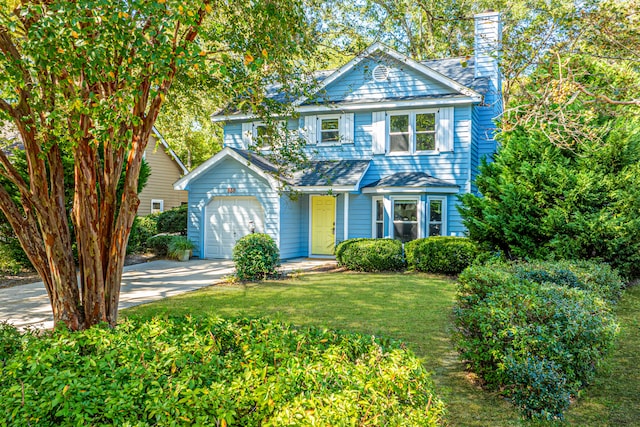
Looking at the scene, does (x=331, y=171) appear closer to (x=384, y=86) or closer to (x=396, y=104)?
(x=396, y=104)

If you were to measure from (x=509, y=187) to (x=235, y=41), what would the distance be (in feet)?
23.4

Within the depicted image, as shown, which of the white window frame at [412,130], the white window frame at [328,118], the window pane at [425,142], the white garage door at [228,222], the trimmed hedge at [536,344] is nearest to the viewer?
the trimmed hedge at [536,344]

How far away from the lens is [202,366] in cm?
275

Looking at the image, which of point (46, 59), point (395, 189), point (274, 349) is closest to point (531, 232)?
point (395, 189)

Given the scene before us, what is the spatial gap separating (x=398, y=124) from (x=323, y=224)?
15.1 feet

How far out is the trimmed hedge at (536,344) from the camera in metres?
3.88

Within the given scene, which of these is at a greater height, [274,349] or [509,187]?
[509,187]

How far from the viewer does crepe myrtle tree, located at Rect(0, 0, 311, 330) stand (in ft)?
12.2

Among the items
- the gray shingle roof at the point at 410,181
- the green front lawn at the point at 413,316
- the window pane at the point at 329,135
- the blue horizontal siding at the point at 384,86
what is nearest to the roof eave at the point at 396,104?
the blue horizontal siding at the point at 384,86

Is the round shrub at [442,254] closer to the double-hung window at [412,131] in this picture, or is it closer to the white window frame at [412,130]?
the white window frame at [412,130]

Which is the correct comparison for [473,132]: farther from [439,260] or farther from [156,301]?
[156,301]

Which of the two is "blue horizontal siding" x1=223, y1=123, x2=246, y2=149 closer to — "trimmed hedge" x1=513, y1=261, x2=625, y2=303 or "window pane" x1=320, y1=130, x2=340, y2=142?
"window pane" x1=320, y1=130, x2=340, y2=142

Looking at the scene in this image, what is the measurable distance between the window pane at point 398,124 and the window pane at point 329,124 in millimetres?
2108

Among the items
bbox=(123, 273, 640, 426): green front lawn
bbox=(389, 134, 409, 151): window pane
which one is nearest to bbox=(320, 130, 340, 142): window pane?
bbox=(389, 134, 409, 151): window pane
